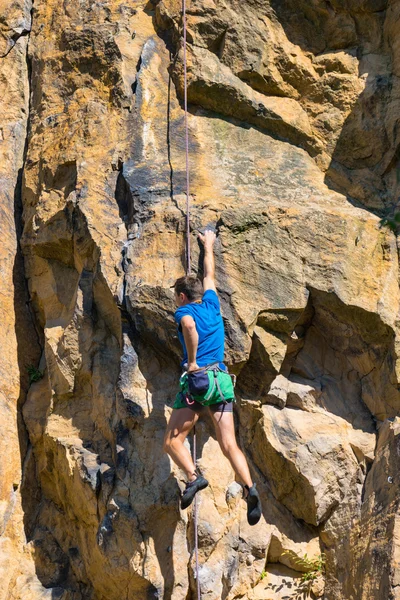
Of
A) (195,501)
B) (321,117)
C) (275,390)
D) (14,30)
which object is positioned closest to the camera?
(195,501)

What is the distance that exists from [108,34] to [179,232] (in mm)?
2784

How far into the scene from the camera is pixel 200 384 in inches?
250

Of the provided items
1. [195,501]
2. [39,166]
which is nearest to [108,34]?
[39,166]

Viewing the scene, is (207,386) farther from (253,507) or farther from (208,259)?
(208,259)

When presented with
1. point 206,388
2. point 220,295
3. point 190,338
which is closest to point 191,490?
point 206,388

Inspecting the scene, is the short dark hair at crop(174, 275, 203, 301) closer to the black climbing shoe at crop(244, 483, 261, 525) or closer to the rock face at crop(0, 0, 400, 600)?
the rock face at crop(0, 0, 400, 600)

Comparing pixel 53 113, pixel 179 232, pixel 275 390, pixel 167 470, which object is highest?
pixel 53 113

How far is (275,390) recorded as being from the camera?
24.2ft

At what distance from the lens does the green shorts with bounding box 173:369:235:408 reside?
636cm

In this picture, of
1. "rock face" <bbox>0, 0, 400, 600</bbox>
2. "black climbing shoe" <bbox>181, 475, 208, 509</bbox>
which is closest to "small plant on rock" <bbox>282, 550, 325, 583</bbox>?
"rock face" <bbox>0, 0, 400, 600</bbox>

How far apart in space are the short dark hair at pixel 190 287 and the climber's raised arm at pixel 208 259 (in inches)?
7.8

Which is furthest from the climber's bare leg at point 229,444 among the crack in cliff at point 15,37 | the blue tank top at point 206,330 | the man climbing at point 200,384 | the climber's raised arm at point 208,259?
the crack in cliff at point 15,37

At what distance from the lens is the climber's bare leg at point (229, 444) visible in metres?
6.36

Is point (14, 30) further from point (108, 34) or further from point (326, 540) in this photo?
point (326, 540)
